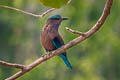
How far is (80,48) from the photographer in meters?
13.6

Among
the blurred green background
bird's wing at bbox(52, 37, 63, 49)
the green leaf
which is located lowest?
the blurred green background

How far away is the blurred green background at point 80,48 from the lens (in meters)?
12.8

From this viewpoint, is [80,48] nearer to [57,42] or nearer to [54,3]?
[57,42]

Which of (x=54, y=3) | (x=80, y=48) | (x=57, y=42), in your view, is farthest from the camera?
(x=80, y=48)

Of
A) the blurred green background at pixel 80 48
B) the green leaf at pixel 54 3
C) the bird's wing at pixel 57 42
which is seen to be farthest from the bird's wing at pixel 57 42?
the blurred green background at pixel 80 48

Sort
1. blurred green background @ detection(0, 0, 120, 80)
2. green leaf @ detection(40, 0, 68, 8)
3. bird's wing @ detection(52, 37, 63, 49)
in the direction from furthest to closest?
blurred green background @ detection(0, 0, 120, 80) → bird's wing @ detection(52, 37, 63, 49) → green leaf @ detection(40, 0, 68, 8)

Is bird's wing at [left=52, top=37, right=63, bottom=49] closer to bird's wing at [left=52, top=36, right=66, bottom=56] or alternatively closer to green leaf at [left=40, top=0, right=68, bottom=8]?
bird's wing at [left=52, top=36, right=66, bottom=56]

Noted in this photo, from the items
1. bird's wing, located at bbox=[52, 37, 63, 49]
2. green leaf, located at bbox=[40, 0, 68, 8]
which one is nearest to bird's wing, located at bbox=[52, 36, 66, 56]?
bird's wing, located at bbox=[52, 37, 63, 49]

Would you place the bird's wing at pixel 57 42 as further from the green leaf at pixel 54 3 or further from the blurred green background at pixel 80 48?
the blurred green background at pixel 80 48

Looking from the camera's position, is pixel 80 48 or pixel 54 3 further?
pixel 80 48

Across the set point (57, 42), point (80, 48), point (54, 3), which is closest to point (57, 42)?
point (57, 42)

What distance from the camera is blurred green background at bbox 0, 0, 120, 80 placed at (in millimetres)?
12789

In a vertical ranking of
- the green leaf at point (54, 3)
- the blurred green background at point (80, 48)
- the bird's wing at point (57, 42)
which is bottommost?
the blurred green background at point (80, 48)

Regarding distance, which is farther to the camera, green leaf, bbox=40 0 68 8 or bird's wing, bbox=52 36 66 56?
bird's wing, bbox=52 36 66 56
